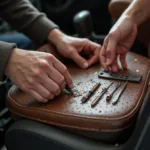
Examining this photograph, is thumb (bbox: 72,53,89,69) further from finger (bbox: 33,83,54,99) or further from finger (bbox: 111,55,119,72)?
finger (bbox: 33,83,54,99)

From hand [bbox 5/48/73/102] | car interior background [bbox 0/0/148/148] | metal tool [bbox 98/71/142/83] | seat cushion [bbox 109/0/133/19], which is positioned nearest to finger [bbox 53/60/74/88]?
hand [bbox 5/48/73/102]

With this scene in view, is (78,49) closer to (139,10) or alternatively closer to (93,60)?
(93,60)

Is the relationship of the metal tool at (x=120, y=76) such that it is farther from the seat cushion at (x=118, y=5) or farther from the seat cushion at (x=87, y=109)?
the seat cushion at (x=118, y=5)

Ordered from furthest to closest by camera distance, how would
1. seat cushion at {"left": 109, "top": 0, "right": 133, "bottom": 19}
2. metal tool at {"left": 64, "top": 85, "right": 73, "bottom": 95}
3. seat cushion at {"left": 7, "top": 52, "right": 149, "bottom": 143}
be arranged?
seat cushion at {"left": 109, "top": 0, "right": 133, "bottom": 19}, metal tool at {"left": 64, "top": 85, "right": 73, "bottom": 95}, seat cushion at {"left": 7, "top": 52, "right": 149, "bottom": 143}

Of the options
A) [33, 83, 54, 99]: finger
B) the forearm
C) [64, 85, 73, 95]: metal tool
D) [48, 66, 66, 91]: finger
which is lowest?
[64, 85, 73, 95]: metal tool

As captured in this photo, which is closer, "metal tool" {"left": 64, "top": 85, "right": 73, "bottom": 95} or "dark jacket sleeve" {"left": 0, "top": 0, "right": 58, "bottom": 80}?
"metal tool" {"left": 64, "top": 85, "right": 73, "bottom": 95}

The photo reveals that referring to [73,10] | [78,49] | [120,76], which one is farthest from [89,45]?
[73,10]

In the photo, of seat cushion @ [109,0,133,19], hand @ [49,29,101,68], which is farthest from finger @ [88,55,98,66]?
seat cushion @ [109,0,133,19]

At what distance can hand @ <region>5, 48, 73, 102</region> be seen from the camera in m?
0.64

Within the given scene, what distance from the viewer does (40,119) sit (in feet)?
2.09

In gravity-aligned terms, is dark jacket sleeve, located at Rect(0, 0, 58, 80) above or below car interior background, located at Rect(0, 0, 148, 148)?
above

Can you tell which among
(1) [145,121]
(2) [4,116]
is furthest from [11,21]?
(1) [145,121]

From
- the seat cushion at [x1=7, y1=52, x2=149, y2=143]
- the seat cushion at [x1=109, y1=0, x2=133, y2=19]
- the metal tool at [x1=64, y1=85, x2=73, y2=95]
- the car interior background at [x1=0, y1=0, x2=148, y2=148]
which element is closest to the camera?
the seat cushion at [x1=7, y1=52, x2=149, y2=143]

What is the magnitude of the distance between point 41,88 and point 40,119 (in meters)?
0.07
